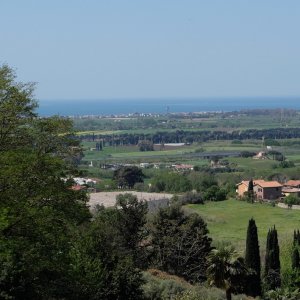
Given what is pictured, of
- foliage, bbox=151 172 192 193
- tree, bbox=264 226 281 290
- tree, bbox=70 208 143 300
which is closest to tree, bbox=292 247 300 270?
tree, bbox=264 226 281 290

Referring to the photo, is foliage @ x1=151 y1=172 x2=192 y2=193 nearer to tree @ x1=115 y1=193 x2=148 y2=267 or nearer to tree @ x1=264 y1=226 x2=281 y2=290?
tree @ x1=264 y1=226 x2=281 y2=290

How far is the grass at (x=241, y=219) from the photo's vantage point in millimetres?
49875

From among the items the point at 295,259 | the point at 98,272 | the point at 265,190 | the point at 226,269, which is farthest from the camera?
the point at 265,190

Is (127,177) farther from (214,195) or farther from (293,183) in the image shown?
(293,183)

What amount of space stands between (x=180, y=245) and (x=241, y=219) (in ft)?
94.2

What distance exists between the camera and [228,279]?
22.0 metres

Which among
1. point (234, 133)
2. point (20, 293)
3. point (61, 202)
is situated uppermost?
point (61, 202)

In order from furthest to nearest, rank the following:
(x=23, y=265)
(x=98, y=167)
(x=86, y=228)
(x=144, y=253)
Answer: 1. (x=98, y=167)
2. (x=144, y=253)
3. (x=86, y=228)
4. (x=23, y=265)

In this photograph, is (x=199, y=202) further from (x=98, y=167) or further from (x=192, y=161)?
(x=192, y=161)

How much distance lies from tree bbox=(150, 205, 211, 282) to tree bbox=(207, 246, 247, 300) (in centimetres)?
807

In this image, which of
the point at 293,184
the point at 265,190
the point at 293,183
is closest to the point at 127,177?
the point at 265,190

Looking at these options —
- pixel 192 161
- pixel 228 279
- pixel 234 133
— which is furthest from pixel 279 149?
pixel 228 279

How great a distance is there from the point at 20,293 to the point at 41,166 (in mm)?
3119

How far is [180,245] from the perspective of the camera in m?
31.9
